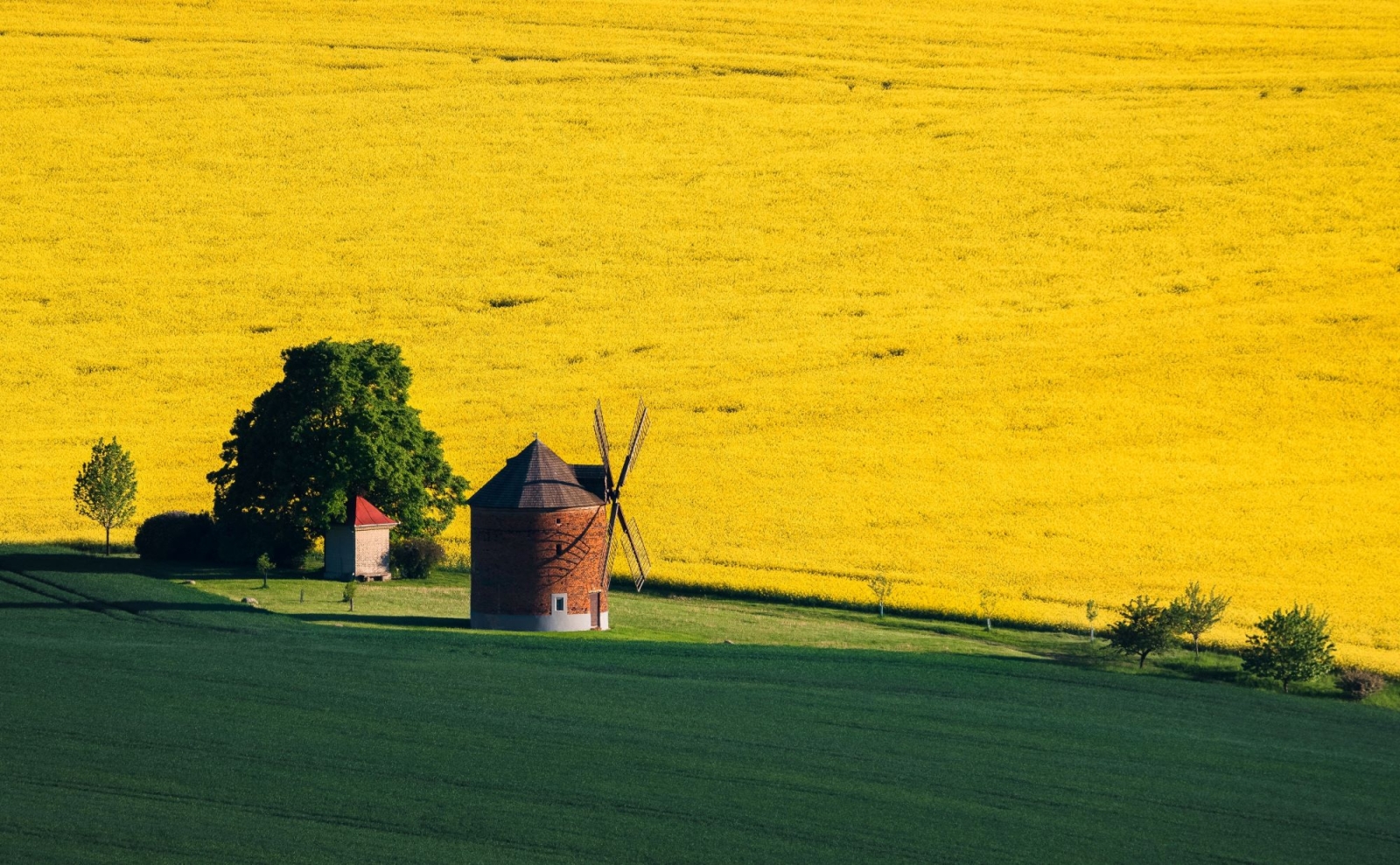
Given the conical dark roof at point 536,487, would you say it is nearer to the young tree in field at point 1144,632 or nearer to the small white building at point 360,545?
the small white building at point 360,545

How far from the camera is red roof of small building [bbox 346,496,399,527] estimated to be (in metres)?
59.0

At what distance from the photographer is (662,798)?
1222 inches

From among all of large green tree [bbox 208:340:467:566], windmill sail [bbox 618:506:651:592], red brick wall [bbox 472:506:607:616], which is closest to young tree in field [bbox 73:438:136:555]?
large green tree [bbox 208:340:467:566]

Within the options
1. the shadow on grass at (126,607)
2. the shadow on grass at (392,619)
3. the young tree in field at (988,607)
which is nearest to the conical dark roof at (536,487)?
the shadow on grass at (392,619)

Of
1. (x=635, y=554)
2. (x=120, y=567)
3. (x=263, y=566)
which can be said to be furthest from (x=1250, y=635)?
(x=120, y=567)

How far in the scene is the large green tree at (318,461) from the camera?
59.4 meters

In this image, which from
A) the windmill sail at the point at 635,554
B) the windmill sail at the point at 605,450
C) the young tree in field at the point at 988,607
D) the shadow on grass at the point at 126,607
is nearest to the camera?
the shadow on grass at the point at 126,607

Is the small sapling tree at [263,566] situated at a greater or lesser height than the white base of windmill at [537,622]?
greater

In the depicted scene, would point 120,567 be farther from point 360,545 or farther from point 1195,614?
point 1195,614

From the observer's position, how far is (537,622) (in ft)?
172

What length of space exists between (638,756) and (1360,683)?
63.3 feet

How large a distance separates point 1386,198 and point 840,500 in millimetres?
36155

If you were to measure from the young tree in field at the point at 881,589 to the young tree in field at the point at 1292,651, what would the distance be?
11005 mm

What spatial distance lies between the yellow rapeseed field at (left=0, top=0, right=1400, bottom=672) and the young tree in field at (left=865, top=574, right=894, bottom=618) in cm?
44
